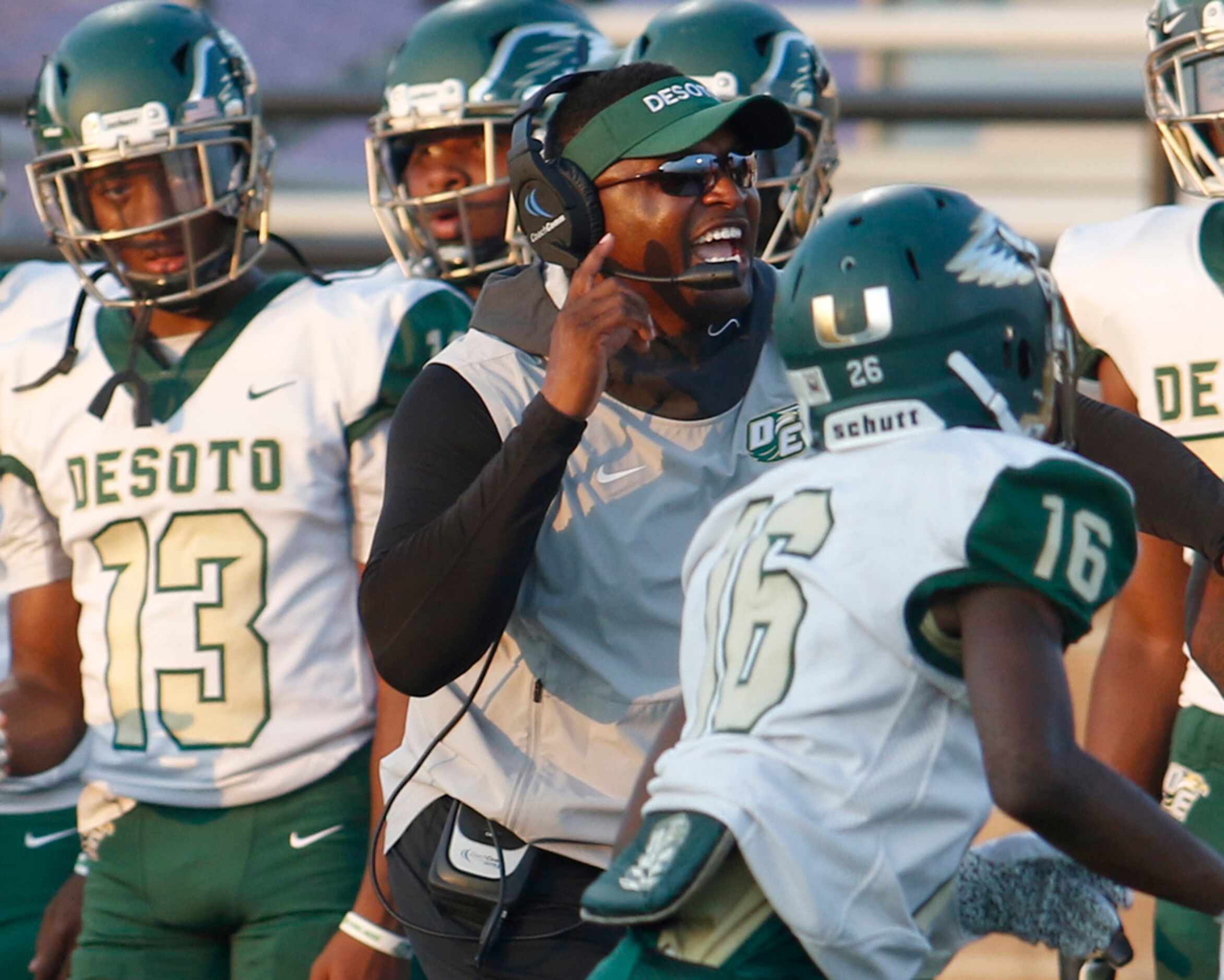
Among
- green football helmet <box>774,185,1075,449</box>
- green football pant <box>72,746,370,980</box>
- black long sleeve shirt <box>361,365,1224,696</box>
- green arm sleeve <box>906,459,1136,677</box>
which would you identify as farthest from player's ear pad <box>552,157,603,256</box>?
green football pant <box>72,746,370,980</box>

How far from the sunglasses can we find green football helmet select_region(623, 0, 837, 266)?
0.95m

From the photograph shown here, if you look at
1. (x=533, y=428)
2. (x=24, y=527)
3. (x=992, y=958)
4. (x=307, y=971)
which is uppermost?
(x=533, y=428)

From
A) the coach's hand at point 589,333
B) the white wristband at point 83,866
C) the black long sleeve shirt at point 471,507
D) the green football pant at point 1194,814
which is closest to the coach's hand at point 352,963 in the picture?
the white wristband at point 83,866

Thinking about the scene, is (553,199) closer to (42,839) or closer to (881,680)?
(881,680)

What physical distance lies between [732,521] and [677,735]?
232 millimetres

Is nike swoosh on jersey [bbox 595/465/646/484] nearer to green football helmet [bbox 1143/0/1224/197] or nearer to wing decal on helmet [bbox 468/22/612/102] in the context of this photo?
green football helmet [bbox 1143/0/1224/197]

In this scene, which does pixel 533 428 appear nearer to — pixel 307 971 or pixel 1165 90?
pixel 307 971

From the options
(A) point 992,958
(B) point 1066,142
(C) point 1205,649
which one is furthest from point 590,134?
(B) point 1066,142

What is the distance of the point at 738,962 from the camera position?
1978 millimetres

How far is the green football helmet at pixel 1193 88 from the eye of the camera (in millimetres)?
3328

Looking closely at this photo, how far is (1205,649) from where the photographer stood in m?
2.97

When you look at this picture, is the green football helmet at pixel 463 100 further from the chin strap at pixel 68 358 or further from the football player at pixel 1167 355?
the football player at pixel 1167 355

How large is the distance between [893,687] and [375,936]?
1.43 metres

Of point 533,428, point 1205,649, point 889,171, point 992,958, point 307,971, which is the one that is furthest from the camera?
point 889,171
